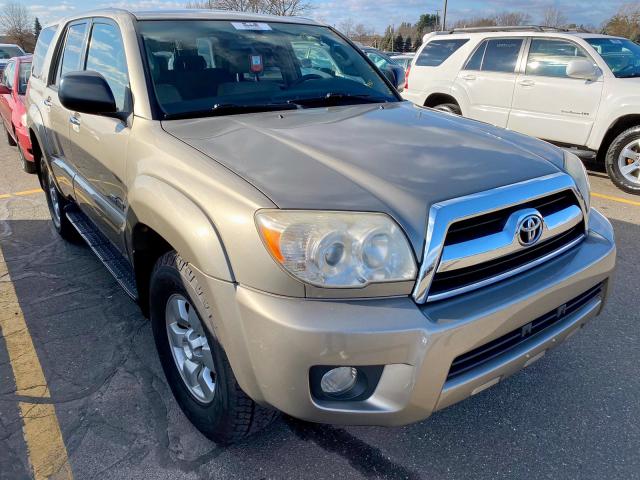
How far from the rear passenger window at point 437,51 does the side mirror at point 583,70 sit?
6.50ft

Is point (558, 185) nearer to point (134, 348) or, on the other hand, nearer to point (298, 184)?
point (298, 184)

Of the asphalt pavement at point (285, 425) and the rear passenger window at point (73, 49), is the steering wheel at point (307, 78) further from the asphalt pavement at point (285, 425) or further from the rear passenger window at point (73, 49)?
the asphalt pavement at point (285, 425)

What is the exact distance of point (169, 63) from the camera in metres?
2.69

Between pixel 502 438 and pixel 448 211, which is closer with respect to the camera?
pixel 448 211

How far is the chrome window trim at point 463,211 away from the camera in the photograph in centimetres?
169

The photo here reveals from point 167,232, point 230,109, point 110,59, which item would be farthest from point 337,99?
point 167,232

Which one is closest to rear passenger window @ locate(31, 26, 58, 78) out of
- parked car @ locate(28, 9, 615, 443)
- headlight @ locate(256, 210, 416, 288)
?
parked car @ locate(28, 9, 615, 443)

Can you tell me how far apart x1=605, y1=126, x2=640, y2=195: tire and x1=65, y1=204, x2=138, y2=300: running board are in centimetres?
567

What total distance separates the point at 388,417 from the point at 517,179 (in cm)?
103

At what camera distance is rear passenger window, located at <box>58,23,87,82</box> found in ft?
11.6

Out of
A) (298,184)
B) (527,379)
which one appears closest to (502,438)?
(527,379)

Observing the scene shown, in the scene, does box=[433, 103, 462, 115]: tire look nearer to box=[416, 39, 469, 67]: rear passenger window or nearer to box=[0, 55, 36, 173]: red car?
box=[416, 39, 469, 67]: rear passenger window

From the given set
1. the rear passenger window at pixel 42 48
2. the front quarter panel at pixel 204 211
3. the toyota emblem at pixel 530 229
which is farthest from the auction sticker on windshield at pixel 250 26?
the rear passenger window at pixel 42 48

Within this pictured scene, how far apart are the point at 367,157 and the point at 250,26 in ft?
5.22
